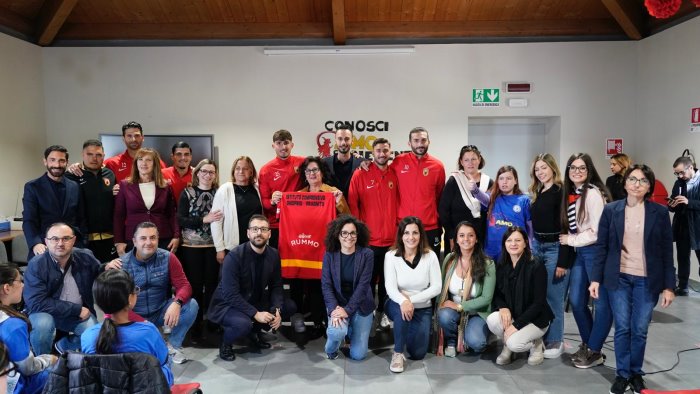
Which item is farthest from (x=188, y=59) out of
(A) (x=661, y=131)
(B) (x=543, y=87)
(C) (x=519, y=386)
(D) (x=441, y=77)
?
(A) (x=661, y=131)

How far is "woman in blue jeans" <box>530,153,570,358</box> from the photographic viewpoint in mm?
3717

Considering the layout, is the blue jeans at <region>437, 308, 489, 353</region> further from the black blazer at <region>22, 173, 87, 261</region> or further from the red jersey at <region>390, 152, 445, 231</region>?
the black blazer at <region>22, 173, 87, 261</region>

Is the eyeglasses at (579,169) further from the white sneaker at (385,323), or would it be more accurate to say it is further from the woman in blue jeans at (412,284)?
the white sneaker at (385,323)

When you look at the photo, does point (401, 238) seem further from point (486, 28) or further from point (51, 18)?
point (51, 18)

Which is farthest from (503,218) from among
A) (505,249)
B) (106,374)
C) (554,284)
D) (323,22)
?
(323,22)

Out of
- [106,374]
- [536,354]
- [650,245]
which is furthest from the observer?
[536,354]

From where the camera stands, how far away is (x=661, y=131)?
Answer: 22.1 ft

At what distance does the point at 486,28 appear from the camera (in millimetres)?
7086

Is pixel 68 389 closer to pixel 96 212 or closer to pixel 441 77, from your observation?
pixel 96 212

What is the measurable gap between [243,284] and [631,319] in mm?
2756

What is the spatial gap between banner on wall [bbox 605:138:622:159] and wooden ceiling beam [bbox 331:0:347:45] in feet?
13.5

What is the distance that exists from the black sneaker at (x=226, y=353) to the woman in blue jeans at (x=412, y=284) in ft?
4.10

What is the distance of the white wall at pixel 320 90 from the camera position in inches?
283

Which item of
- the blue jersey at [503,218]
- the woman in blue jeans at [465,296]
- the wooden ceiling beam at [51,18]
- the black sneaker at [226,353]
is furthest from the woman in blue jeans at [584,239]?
the wooden ceiling beam at [51,18]
